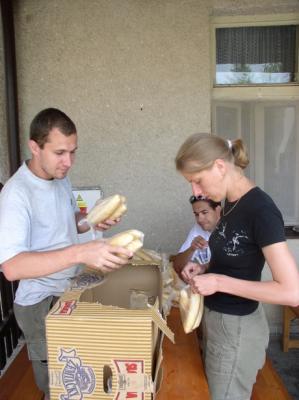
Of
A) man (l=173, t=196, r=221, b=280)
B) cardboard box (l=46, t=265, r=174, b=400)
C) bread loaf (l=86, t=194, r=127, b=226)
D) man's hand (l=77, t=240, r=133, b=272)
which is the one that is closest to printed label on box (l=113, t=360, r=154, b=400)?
cardboard box (l=46, t=265, r=174, b=400)

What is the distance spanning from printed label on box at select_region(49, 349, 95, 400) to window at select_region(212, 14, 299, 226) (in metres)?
2.89

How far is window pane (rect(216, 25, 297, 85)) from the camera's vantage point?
3578 mm

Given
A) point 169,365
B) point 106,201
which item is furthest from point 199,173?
point 169,365

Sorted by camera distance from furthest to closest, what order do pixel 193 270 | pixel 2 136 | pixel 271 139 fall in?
pixel 271 139 < pixel 2 136 < pixel 193 270

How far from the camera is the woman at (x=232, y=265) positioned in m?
1.52

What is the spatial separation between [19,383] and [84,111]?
2185 mm

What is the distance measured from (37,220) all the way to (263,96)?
2613mm

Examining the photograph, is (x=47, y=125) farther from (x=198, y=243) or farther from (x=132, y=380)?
(x=198, y=243)

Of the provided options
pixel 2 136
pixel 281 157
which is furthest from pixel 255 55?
pixel 2 136

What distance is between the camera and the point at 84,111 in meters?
3.52

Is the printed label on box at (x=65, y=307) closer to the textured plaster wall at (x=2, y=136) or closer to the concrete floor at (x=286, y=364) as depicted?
the textured plaster wall at (x=2, y=136)

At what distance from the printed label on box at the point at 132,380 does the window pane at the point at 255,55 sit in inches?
119

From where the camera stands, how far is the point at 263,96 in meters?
3.63

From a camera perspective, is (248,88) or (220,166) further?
(248,88)
